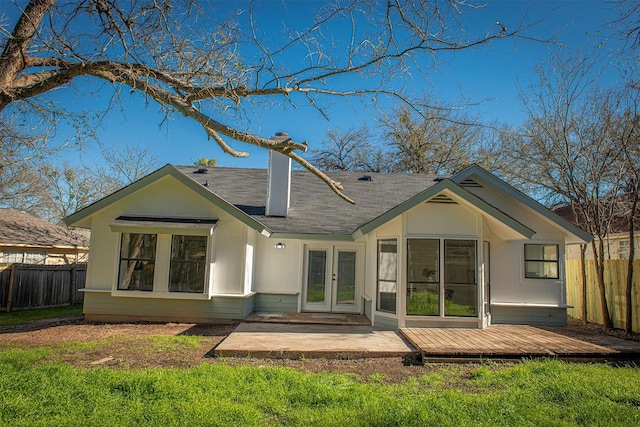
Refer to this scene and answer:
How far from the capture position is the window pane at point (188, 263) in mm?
9664

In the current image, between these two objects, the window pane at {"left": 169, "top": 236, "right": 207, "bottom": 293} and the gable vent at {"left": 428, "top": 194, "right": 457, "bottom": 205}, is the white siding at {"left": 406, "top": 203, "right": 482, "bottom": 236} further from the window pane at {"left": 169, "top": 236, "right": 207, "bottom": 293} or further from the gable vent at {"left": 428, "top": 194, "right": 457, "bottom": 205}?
the window pane at {"left": 169, "top": 236, "right": 207, "bottom": 293}

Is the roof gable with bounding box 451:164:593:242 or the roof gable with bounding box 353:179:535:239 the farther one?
the roof gable with bounding box 451:164:593:242

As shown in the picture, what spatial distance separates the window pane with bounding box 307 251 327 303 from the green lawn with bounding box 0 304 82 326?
268 inches

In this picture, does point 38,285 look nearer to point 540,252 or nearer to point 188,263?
point 188,263

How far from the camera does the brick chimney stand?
1191 centimetres

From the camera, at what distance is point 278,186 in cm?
1206

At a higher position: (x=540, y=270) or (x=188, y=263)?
(x=540, y=270)

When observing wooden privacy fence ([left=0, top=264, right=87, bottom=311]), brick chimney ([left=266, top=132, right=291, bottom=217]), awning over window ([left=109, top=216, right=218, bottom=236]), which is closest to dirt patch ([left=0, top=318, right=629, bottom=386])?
awning over window ([left=109, top=216, right=218, bottom=236])

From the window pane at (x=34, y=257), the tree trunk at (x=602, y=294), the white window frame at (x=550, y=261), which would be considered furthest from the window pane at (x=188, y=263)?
the window pane at (x=34, y=257)

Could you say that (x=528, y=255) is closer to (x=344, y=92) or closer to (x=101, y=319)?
(x=344, y=92)

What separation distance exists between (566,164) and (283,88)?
30.4 ft

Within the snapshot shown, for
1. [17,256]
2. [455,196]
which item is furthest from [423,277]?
[17,256]

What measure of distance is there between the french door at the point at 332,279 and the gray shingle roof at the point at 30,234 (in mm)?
11773

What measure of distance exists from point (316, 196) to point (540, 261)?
6.79m
